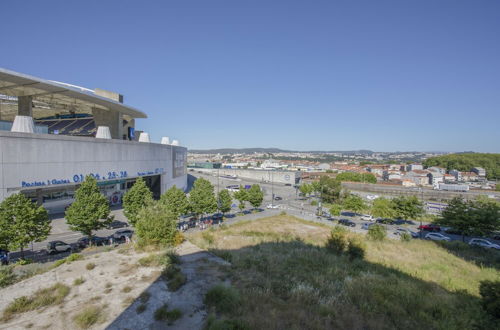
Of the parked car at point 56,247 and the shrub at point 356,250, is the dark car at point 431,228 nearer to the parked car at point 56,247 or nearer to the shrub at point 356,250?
the shrub at point 356,250

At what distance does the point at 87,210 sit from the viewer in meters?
20.5

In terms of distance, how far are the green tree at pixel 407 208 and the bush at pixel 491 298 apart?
31.4 meters

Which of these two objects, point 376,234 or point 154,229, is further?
point 376,234

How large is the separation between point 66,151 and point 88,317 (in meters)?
24.8

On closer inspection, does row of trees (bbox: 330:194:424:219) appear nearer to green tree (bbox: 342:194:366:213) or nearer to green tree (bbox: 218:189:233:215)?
green tree (bbox: 342:194:366:213)

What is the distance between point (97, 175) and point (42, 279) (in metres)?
21.9

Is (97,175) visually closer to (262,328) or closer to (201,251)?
(201,251)

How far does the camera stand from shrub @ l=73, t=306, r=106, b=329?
766 cm

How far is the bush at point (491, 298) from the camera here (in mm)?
8203

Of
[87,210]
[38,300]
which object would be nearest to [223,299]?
[38,300]

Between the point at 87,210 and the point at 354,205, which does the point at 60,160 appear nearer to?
the point at 87,210

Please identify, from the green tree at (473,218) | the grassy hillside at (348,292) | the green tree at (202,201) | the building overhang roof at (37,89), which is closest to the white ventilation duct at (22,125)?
the building overhang roof at (37,89)

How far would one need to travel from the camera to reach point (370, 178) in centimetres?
8631

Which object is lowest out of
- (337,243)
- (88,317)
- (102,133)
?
(337,243)
